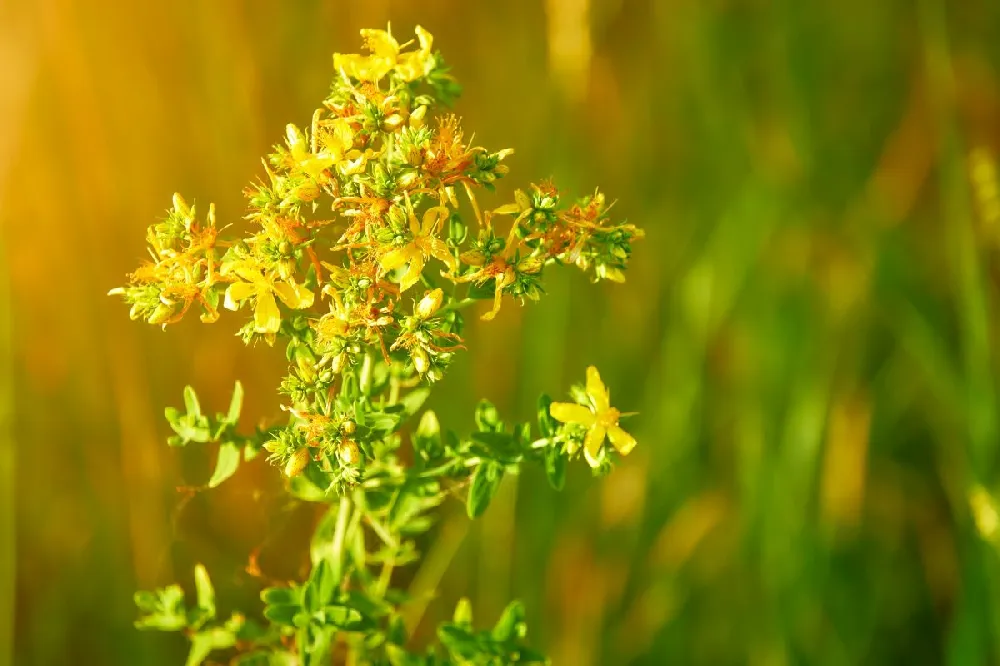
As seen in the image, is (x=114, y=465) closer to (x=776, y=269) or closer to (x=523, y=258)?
(x=523, y=258)

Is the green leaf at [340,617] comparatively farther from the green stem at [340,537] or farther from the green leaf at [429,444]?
the green leaf at [429,444]

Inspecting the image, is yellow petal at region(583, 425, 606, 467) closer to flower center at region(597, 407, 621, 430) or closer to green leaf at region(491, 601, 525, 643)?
flower center at region(597, 407, 621, 430)

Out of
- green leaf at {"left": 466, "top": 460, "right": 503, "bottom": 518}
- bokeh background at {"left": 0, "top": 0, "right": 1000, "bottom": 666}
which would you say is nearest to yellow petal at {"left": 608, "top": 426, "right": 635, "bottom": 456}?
green leaf at {"left": 466, "top": 460, "right": 503, "bottom": 518}

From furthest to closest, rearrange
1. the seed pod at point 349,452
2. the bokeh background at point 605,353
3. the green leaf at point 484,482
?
the bokeh background at point 605,353 < the green leaf at point 484,482 < the seed pod at point 349,452

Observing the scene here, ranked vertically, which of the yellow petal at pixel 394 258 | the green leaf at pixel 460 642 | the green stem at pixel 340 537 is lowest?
the green leaf at pixel 460 642

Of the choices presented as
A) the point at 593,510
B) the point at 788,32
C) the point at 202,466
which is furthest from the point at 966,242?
the point at 202,466

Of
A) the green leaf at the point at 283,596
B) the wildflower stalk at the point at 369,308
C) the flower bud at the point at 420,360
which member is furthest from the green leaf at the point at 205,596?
the flower bud at the point at 420,360

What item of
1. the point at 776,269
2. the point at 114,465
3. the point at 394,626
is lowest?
the point at 394,626
